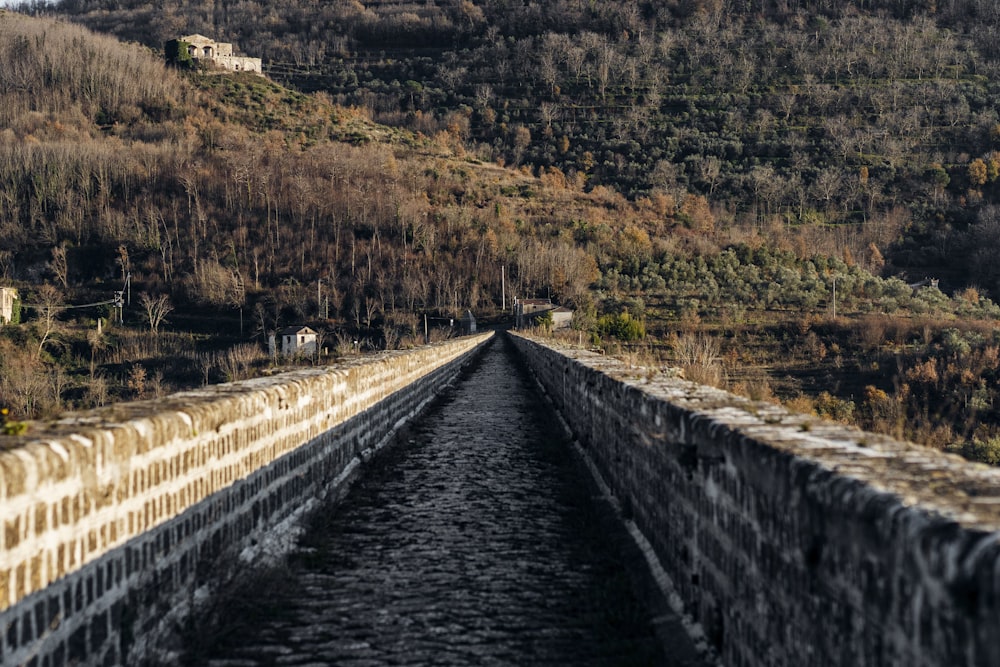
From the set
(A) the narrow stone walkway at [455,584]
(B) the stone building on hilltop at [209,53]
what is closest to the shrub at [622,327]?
(A) the narrow stone walkway at [455,584]

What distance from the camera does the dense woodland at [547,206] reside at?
8269 centimetres

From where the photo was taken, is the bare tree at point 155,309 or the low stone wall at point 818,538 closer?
the low stone wall at point 818,538

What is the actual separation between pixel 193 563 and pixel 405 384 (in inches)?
414

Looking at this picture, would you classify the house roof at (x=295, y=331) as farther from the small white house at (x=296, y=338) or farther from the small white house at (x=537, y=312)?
the small white house at (x=537, y=312)

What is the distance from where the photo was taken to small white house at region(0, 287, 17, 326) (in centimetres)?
9531

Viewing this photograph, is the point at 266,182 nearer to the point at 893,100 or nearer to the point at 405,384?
the point at 893,100

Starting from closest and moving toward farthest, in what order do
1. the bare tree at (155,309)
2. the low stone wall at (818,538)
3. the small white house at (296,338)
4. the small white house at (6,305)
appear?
the low stone wall at (818,538), the small white house at (296,338), the small white house at (6,305), the bare tree at (155,309)

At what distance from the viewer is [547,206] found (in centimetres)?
13550

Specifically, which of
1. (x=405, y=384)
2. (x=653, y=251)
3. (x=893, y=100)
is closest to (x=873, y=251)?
(x=653, y=251)

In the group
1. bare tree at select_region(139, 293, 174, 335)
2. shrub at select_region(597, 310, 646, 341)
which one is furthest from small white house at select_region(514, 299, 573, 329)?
bare tree at select_region(139, 293, 174, 335)

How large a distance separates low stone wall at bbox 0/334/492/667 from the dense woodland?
34.9 meters

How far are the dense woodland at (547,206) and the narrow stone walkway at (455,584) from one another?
106 feet

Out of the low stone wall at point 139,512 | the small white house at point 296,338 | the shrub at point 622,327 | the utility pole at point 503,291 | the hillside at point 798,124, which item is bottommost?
the small white house at point 296,338

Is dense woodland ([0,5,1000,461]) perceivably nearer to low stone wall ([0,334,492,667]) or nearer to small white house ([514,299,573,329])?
small white house ([514,299,573,329])
